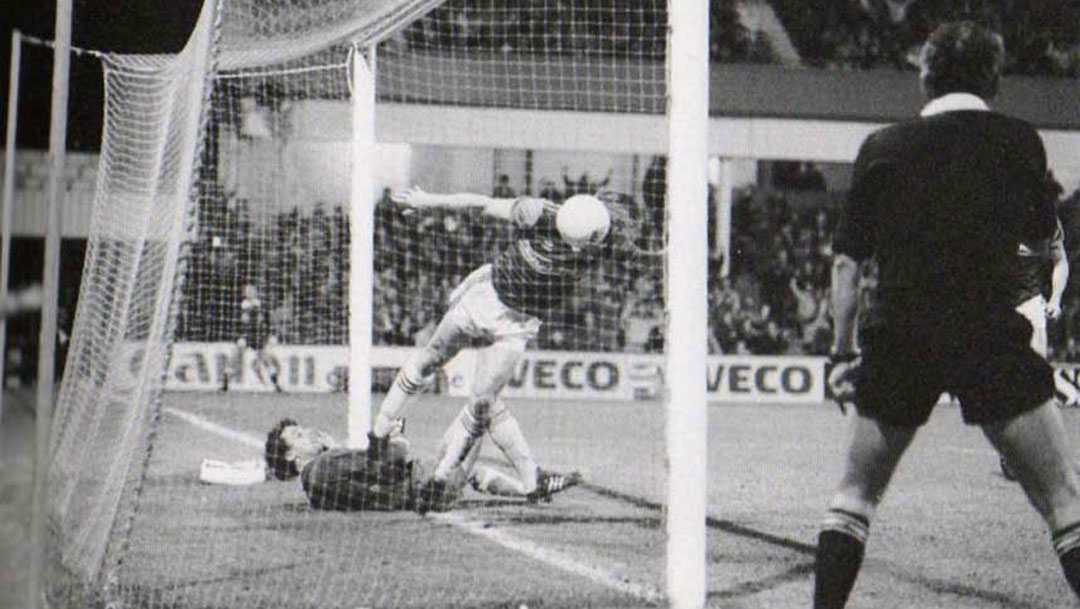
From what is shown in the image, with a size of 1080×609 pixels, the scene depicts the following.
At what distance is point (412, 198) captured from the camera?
27.2ft

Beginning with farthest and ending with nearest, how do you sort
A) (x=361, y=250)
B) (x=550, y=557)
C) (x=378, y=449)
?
→ 1. (x=361, y=250)
2. (x=378, y=449)
3. (x=550, y=557)

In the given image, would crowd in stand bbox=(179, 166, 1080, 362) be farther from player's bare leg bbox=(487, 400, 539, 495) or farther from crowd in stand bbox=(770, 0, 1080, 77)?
player's bare leg bbox=(487, 400, 539, 495)

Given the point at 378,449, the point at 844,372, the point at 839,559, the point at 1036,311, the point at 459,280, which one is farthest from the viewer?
the point at 459,280

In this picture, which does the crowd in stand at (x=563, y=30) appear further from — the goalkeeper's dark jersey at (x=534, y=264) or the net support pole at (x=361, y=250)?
the goalkeeper's dark jersey at (x=534, y=264)

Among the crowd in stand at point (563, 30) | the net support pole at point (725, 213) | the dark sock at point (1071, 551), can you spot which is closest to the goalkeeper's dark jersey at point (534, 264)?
the dark sock at point (1071, 551)

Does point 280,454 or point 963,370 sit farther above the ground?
point 963,370

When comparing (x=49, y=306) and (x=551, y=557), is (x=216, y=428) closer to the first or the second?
(x=551, y=557)

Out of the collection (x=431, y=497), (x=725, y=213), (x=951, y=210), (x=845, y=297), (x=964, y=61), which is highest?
(x=725, y=213)

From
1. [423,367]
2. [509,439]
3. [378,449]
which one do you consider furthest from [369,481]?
[423,367]

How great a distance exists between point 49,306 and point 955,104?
288 cm

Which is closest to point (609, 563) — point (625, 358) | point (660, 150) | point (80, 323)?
point (80, 323)

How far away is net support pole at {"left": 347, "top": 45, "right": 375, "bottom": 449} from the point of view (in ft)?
33.3

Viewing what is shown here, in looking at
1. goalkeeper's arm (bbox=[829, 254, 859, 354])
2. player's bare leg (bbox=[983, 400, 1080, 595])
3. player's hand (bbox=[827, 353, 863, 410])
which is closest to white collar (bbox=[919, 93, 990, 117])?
goalkeeper's arm (bbox=[829, 254, 859, 354])

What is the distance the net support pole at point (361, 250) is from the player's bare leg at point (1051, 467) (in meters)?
6.29
